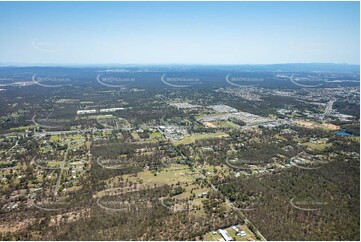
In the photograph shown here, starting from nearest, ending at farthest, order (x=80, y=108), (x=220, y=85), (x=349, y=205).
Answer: (x=349, y=205), (x=80, y=108), (x=220, y=85)

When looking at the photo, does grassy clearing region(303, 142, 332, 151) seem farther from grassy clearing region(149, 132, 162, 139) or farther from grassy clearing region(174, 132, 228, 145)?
grassy clearing region(149, 132, 162, 139)

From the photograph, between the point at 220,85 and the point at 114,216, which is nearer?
the point at 114,216

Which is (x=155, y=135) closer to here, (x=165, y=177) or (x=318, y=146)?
(x=165, y=177)

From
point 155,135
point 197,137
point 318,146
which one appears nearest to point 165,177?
point 197,137

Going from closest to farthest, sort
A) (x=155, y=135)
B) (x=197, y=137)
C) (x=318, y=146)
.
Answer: (x=318, y=146)
(x=197, y=137)
(x=155, y=135)

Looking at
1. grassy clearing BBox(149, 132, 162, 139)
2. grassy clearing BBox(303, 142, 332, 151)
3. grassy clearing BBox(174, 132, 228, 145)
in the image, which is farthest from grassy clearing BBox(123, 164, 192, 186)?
grassy clearing BBox(303, 142, 332, 151)

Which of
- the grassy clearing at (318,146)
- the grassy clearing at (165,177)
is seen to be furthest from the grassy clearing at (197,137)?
the grassy clearing at (318,146)

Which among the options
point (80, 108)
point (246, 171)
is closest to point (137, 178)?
point (246, 171)

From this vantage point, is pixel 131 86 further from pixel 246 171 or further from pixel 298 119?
pixel 246 171

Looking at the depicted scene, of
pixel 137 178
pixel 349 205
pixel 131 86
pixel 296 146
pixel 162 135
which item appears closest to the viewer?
pixel 349 205

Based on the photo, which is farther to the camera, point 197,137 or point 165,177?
point 197,137

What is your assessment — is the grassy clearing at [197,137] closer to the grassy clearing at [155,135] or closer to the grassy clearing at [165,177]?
the grassy clearing at [155,135]
